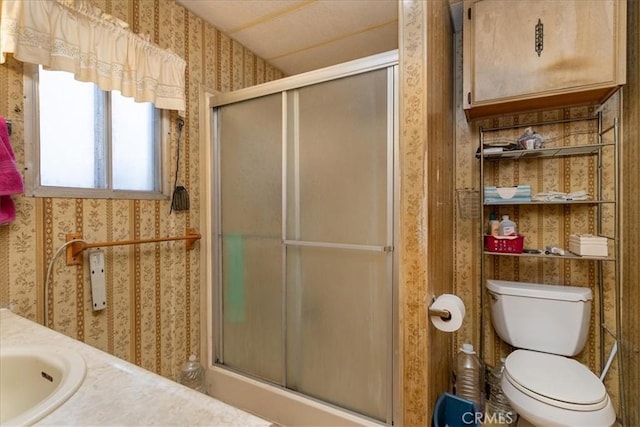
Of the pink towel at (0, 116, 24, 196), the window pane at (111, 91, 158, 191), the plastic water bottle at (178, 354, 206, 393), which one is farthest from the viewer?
the plastic water bottle at (178, 354, 206, 393)

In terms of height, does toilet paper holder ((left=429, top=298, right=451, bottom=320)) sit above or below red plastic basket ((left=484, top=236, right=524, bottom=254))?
below

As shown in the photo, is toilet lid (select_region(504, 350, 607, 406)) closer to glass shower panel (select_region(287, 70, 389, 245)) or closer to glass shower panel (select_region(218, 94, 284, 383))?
glass shower panel (select_region(287, 70, 389, 245))

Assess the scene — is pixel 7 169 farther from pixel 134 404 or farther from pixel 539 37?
pixel 539 37

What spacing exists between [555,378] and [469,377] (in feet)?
1.42

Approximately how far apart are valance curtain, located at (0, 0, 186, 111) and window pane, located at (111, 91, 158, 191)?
12 centimetres

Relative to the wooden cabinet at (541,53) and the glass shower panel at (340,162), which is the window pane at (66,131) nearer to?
the glass shower panel at (340,162)

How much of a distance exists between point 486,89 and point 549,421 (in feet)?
5.34

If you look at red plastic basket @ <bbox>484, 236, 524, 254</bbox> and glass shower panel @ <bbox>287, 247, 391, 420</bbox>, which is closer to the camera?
glass shower panel @ <bbox>287, 247, 391, 420</bbox>

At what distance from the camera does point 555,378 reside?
1.42m

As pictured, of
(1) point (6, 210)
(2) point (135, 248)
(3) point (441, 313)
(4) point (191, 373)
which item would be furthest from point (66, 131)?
(3) point (441, 313)

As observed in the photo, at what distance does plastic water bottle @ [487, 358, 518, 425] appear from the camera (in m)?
1.74

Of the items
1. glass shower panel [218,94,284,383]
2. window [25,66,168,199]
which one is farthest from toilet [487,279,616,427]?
window [25,66,168,199]

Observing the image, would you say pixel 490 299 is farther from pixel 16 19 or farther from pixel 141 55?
pixel 16 19

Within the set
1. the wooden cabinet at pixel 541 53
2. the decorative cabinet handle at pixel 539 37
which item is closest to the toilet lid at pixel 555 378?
the wooden cabinet at pixel 541 53
